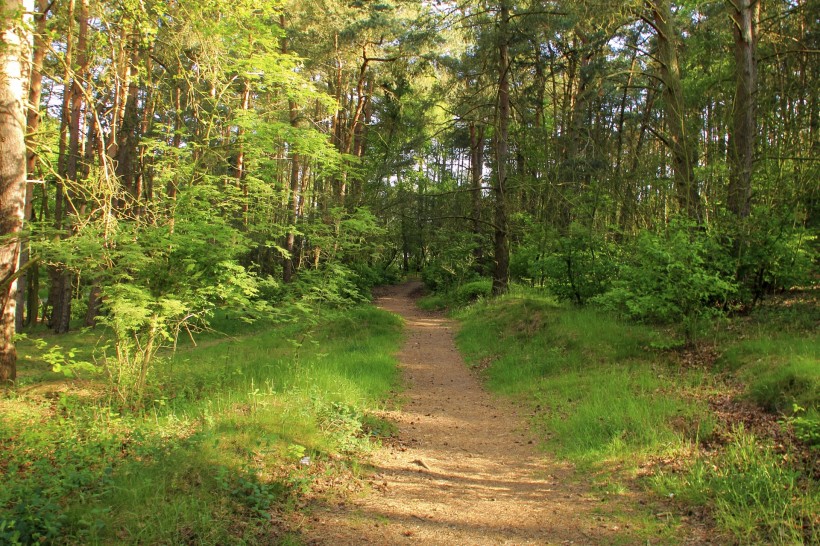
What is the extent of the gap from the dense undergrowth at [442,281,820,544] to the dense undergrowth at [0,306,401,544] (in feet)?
8.94

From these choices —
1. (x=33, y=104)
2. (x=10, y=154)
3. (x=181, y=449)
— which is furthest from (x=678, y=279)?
(x=33, y=104)

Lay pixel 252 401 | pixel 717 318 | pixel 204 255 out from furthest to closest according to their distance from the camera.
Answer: pixel 717 318 < pixel 204 255 < pixel 252 401

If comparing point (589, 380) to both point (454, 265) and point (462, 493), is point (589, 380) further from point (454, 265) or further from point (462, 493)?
point (454, 265)

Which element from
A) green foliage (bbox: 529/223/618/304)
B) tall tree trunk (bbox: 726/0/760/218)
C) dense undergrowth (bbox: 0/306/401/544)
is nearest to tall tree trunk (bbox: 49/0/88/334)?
dense undergrowth (bbox: 0/306/401/544)

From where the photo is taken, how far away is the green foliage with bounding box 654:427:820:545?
11.4 ft

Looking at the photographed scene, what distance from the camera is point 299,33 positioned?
19.5 metres

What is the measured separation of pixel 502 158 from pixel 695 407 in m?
11.5

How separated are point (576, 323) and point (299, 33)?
52.3ft

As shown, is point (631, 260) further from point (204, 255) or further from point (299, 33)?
point (299, 33)

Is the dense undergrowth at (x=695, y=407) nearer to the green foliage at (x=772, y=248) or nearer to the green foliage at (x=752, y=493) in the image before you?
the green foliage at (x=752, y=493)

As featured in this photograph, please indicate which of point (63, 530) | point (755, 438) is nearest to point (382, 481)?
point (63, 530)

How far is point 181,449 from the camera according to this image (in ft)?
14.7

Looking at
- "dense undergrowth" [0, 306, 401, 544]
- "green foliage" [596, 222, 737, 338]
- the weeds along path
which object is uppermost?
"green foliage" [596, 222, 737, 338]

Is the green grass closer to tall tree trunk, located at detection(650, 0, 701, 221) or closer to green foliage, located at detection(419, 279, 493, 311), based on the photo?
tall tree trunk, located at detection(650, 0, 701, 221)
